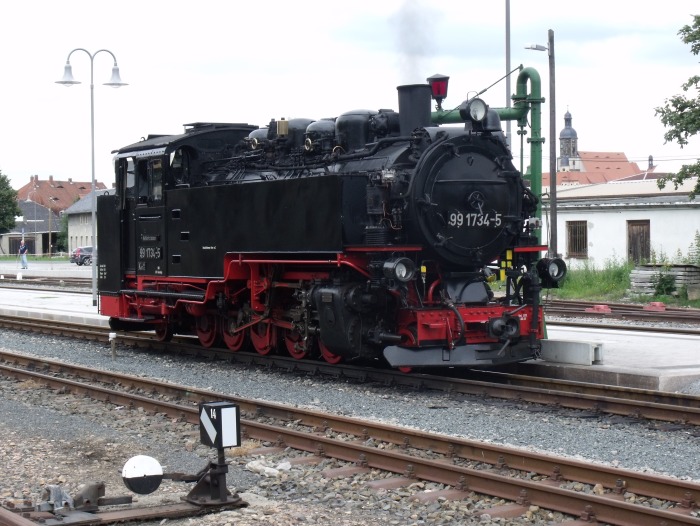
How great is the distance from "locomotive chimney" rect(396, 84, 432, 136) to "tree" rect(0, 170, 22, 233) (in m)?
68.7

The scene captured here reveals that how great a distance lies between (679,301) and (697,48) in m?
5.98

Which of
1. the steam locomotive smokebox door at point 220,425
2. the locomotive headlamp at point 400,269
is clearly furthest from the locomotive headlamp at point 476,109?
the steam locomotive smokebox door at point 220,425

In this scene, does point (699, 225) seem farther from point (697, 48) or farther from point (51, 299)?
point (51, 299)

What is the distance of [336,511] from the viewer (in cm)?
627

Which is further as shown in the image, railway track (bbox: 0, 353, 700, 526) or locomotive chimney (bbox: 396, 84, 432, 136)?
locomotive chimney (bbox: 396, 84, 432, 136)

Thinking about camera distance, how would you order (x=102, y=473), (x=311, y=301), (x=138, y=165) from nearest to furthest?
(x=102, y=473) → (x=311, y=301) → (x=138, y=165)

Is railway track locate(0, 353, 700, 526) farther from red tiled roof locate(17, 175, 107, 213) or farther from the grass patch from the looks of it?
red tiled roof locate(17, 175, 107, 213)

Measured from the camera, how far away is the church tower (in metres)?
138

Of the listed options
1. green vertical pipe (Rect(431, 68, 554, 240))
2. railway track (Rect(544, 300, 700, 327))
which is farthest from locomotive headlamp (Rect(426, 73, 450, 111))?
railway track (Rect(544, 300, 700, 327))

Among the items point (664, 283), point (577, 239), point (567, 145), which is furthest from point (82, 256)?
point (567, 145)

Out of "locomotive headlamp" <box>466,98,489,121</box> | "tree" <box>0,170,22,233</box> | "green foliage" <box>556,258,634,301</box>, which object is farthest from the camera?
"tree" <box>0,170,22,233</box>

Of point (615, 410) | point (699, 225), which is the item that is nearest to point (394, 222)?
point (615, 410)

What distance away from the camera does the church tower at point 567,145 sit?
454 ft

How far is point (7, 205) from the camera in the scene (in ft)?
247
